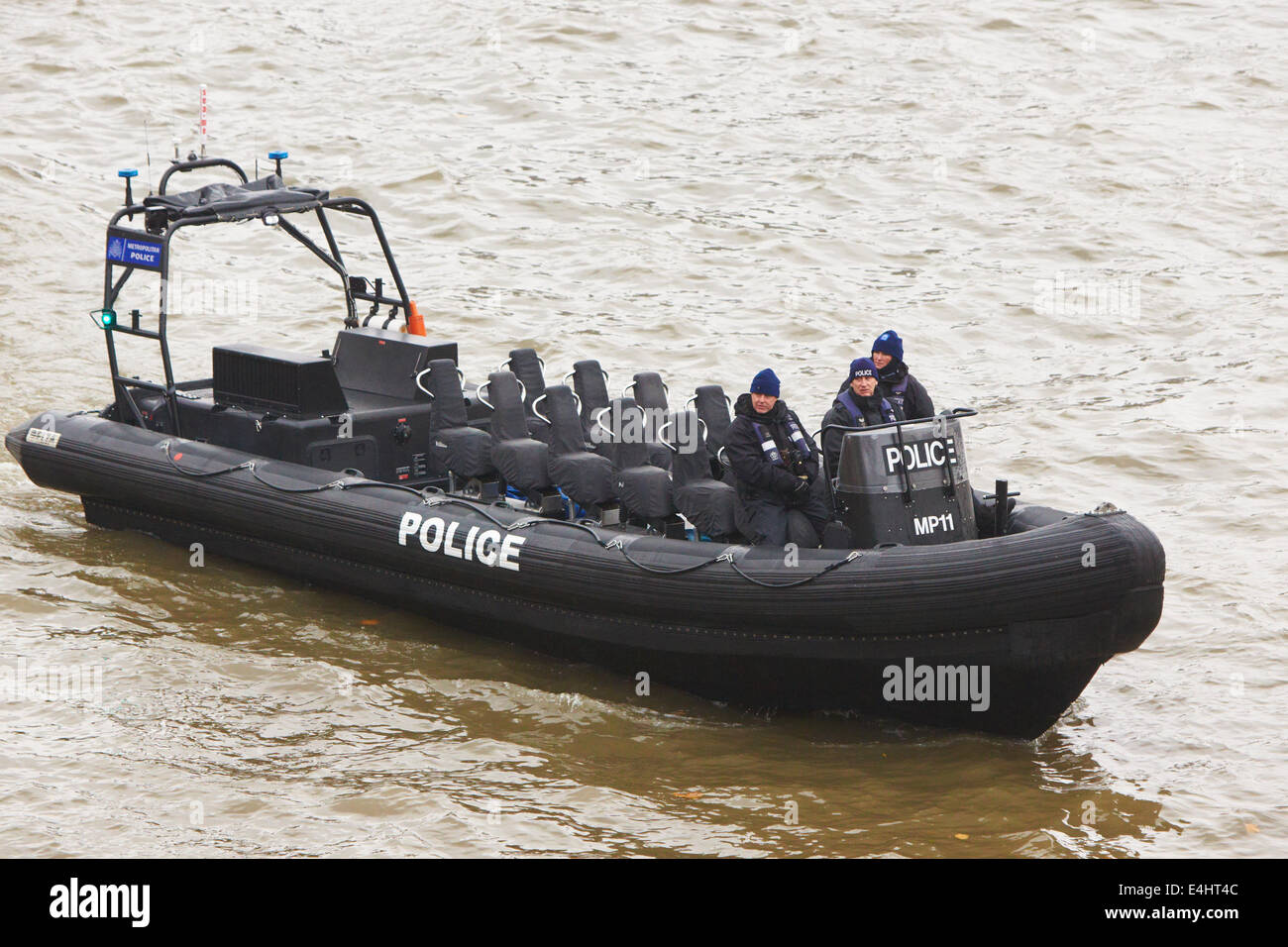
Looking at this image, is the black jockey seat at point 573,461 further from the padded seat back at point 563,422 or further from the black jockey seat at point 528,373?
the black jockey seat at point 528,373

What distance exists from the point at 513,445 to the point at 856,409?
1.89 meters

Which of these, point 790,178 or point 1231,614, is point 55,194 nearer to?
point 790,178

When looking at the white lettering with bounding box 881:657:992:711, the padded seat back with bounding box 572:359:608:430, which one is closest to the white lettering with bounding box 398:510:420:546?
the padded seat back with bounding box 572:359:608:430

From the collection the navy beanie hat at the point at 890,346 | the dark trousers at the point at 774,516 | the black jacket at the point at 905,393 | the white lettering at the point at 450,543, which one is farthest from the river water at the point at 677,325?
the navy beanie hat at the point at 890,346

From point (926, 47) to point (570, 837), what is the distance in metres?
15.5

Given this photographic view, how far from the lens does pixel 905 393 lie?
8250 mm

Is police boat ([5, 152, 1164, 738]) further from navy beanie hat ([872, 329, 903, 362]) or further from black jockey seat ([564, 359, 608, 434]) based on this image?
navy beanie hat ([872, 329, 903, 362])

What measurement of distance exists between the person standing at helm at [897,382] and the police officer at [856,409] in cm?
26

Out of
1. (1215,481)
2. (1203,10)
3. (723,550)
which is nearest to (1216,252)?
(1215,481)

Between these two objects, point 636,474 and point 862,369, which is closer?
point 862,369

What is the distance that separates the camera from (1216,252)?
1568 cm

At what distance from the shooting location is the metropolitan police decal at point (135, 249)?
30.1 ft

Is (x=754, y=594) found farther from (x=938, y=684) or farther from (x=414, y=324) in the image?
(x=414, y=324)
